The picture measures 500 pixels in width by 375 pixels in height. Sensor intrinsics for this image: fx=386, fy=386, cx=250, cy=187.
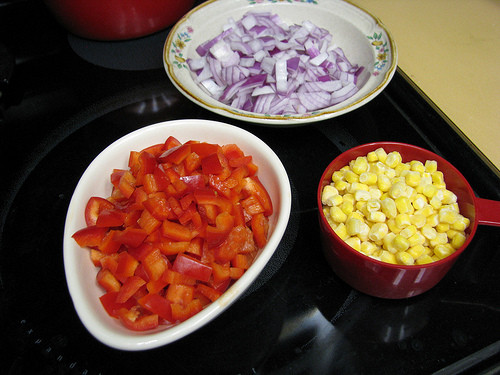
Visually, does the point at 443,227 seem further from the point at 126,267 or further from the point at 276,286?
the point at 126,267

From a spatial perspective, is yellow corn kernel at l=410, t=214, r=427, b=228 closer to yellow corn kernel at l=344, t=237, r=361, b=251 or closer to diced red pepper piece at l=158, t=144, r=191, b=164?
yellow corn kernel at l=344, t=237, r=361, b=251

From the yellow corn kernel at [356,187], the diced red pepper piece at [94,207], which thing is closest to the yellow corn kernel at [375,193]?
the yellow corn kernel at [356,187]

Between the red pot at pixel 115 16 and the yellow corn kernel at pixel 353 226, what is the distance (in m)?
1.23

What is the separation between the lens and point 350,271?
96 centimetres

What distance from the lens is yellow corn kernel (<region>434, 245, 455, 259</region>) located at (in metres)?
0.89

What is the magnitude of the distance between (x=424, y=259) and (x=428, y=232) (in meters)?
0.08

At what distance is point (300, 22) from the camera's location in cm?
175

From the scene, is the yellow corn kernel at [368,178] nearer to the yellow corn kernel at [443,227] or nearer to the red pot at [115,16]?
the yellow corn kernel at [443,227]

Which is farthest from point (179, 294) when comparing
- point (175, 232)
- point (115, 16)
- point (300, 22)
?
point (300, 22)

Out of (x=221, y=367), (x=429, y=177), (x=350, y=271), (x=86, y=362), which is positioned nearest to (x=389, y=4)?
(x=429, y=177)

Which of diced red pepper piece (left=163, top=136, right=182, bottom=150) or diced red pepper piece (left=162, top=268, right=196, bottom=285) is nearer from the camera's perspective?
diced red pepper piece (left=162, top=268, right=196, bottom=285)

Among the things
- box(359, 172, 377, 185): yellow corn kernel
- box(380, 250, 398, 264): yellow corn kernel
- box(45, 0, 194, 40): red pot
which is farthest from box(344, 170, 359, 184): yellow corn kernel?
box(45, 0, 194, 40): red pot

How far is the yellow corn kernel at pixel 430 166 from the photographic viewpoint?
1042 millimetres

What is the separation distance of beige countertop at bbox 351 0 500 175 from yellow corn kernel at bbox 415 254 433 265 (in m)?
0.53
